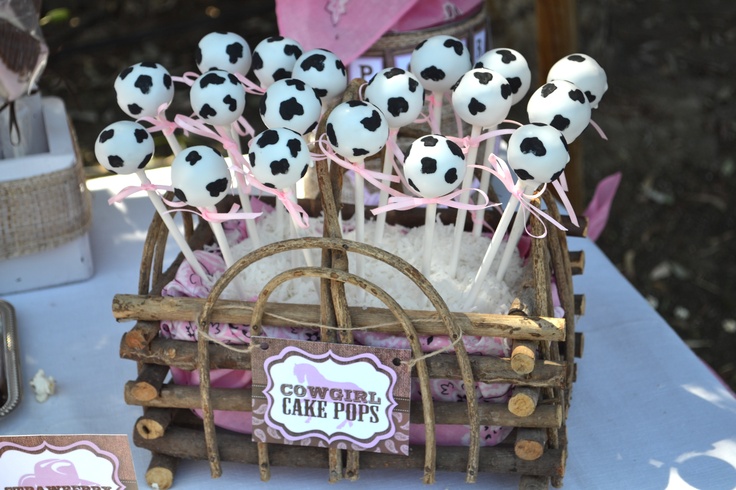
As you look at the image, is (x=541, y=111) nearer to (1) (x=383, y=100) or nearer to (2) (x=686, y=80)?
(1) (x=383, y=100)

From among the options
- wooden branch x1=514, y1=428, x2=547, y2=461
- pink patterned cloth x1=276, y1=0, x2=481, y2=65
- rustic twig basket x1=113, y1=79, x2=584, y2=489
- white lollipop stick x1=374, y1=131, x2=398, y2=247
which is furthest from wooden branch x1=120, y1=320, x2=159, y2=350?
pink patterned cloth x1=276, y1=0, x2=481, y2=65

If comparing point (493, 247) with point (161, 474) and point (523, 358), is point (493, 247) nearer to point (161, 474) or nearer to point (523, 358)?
point (523, 358)

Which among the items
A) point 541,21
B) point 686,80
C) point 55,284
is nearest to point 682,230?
point 686,80

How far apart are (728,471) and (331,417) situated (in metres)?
0.37

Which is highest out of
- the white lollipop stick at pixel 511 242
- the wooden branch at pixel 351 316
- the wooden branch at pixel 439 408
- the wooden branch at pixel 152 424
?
the white lollipop stick at pixel 511 242

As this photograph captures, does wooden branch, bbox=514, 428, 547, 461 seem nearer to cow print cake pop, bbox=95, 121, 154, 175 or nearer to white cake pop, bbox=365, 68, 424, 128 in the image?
white cake pop, bbox=365, 68, 424, 128

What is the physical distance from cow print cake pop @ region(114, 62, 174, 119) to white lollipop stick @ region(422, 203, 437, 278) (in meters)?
0.24

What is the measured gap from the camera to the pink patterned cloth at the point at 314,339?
2.27ft

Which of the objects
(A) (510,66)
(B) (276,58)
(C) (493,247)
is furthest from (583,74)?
(B) (276,58)

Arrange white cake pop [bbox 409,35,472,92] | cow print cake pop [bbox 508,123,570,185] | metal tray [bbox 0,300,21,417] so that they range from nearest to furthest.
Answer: cow print cake pop [bbox 508,123,570,185], white cake pop [bbox 409,35,472,92], metal tray [bbox 0,300,21,417]

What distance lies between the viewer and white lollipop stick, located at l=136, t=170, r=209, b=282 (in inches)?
28.5

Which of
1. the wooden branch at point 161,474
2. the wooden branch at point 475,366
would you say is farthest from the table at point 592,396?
the wooden branch at point 475,366

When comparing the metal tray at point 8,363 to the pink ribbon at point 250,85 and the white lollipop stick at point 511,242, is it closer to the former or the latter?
the pink ribbon at point 250,85

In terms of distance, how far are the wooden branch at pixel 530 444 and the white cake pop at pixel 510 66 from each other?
281 millimetres
